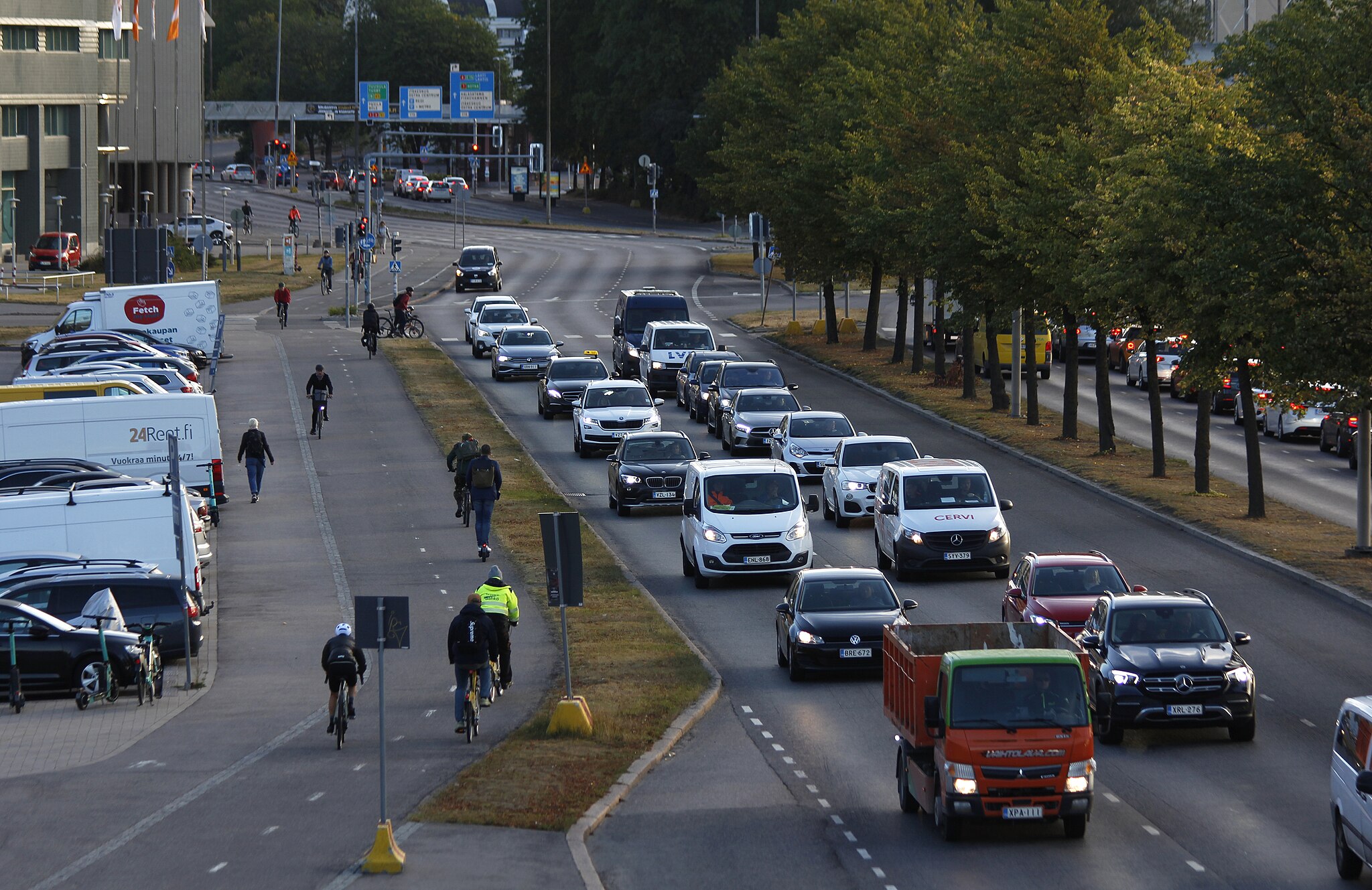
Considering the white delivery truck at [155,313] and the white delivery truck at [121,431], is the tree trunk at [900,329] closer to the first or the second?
the white delivery truck at [155,313]

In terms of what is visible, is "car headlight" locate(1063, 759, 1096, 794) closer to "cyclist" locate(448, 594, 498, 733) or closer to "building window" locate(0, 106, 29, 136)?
"cyclist" locate(448, 594, 498, 733)

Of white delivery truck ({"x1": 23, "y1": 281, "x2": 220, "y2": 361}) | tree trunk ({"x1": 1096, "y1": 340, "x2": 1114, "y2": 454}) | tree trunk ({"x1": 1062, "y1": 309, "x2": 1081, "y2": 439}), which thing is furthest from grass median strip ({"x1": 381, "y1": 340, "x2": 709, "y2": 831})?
white delivery truck ({"x1": 23, "y1": 281, "x2": 220, "y2": 361})

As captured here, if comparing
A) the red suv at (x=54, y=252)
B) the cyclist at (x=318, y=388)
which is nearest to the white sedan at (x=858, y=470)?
the cyclist at (x=318, y=388)

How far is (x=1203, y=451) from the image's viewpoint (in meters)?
36.7

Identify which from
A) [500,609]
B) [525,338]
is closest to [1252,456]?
[500,609]

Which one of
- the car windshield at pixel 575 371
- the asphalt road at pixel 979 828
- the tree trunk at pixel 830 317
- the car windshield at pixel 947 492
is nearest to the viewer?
the asphalt road at pixel 979 828

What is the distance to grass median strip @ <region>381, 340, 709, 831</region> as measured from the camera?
17078 millimetres

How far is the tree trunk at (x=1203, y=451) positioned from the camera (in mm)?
36375

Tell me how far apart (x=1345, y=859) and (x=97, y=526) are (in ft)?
62.7

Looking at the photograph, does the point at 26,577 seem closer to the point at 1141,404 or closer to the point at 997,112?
the point at 997,112

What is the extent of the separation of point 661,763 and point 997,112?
96.0ft

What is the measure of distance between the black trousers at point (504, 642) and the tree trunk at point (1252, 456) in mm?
16732

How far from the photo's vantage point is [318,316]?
75.1 meters

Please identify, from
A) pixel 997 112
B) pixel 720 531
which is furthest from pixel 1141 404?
pixel 720 531
